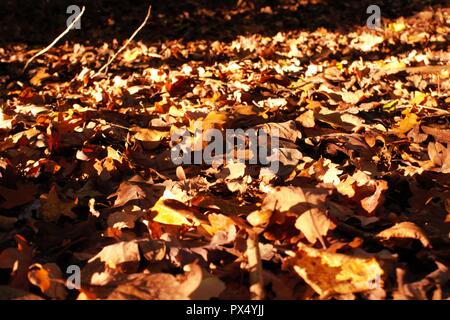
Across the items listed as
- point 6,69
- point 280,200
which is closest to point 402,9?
point 6,69

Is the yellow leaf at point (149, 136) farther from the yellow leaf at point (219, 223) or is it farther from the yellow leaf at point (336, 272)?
the yellow leaf at point (336, 272)

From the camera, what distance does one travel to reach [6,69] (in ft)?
16.7

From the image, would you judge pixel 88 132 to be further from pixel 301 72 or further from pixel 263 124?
pixel 301 72

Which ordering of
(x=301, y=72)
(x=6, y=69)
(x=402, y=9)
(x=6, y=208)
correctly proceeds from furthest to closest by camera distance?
(x=402, y=9)
(x=6, y=69)
(x=301, y=72)
(x=6, y=208)

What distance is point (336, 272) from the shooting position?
1395 millimetres

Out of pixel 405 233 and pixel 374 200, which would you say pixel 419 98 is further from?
pixel 405 233

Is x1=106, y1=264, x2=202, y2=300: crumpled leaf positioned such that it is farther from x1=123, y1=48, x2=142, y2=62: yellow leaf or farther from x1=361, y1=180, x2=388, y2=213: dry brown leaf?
x1=123, y1=48, x2=142, y2=62: yellow leaf

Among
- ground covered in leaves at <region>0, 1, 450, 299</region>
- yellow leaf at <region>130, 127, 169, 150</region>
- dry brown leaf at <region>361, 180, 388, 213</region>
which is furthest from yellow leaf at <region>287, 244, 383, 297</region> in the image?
yellow leaf at <region>130, 127, 169, 150</region>

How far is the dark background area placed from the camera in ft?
22.4

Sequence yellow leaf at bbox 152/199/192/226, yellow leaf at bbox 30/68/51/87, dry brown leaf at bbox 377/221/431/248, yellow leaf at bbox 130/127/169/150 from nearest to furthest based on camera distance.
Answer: dry brown leaf at bbox 377/221/431/248, yellow leaf at bbox 152/199/192/226, yellow leaf at bbox 130/127/169/150, yellow leaf at bbox 30/68/51/87

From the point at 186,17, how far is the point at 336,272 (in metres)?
6.81

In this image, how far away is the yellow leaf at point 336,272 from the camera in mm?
1353

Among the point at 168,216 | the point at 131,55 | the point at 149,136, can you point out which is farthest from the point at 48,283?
the point at 131,55

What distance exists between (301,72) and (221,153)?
74.8 inches
